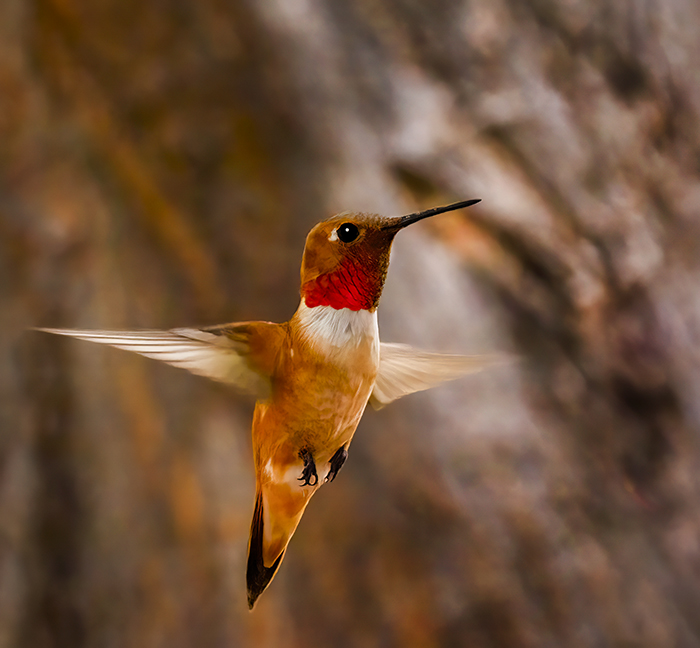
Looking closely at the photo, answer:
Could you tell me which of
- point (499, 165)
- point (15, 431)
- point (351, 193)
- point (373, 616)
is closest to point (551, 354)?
point (499, 165)

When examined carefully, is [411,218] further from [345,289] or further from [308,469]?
[308,469]

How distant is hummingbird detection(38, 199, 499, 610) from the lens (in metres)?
0.34

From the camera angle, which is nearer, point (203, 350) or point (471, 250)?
point (203, 350)

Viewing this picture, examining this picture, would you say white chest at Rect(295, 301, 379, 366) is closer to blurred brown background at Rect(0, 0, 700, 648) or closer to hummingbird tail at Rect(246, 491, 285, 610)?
hummingbird tail at Rect(246, 491, 285, 610)

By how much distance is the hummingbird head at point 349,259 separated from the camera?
326mm

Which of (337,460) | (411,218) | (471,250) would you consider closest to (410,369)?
(337,460)

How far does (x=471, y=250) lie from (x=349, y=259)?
3.24 ft

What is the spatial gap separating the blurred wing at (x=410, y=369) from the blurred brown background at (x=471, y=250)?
71 cm

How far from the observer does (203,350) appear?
14.3 inches

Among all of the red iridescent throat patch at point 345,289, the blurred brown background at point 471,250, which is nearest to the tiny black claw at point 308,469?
the red iridescent throat patch at point 345,289

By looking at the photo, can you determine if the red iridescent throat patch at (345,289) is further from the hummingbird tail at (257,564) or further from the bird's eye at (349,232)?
the hummingbird tail at (257,564)

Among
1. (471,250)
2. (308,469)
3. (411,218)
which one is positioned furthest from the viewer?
(471,250)

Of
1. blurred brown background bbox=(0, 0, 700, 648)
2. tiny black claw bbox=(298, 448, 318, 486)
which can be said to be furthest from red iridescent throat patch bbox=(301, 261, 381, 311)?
blurred brown background bbox=(0, 0, 700, 648)

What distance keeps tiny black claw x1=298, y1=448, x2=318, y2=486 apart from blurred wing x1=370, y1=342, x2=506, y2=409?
9 centimetres
